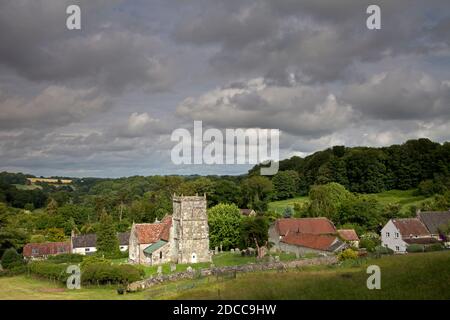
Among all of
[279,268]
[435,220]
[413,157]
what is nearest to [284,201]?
[413,157]

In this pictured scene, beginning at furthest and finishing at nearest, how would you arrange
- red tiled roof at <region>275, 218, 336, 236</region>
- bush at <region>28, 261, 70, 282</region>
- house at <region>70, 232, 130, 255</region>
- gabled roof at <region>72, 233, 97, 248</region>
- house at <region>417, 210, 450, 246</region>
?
gabled roof at <region>72, 233, 97, 248</region> < house at <region>70, 232, 130, 255</region> < red tiled roof at <region>275, 218, 336, 236</region> < house at <region>417, 210, 450, 246</region> < bush at <region>28, 261, 70, 282</region>

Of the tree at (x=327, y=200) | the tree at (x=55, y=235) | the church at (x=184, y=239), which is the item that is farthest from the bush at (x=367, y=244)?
the tree at (x=55, y=235)

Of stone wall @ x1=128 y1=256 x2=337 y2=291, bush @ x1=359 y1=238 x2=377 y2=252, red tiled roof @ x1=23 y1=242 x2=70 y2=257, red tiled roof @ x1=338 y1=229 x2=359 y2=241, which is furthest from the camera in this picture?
red tiled roof @ x1=23 y1=242 x2=70 y2=257

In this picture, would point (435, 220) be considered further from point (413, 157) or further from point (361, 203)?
point (413, 157)

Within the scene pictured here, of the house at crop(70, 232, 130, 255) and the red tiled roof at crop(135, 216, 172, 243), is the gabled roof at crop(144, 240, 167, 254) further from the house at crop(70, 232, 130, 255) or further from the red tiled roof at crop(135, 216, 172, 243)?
the house at crop(70, 232, 130, 255)

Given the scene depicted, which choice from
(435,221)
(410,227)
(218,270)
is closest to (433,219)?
(435,221)

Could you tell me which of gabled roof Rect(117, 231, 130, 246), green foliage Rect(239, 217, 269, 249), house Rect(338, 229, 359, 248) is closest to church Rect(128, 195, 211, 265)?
green foliage Rect(239, 217, 269, 249)

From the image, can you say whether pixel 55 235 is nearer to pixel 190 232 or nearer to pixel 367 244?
pixel 190 232
